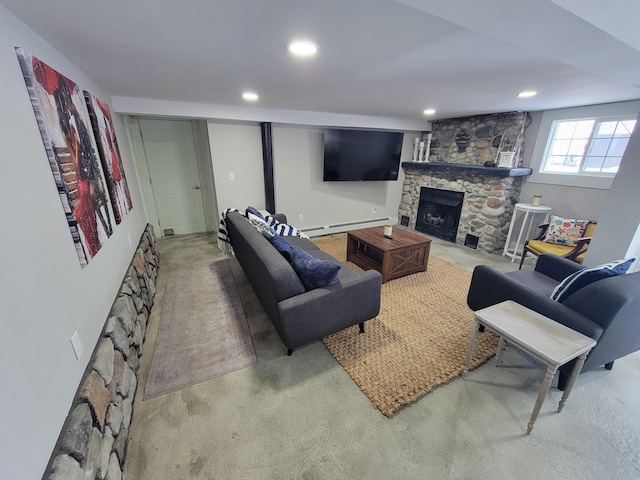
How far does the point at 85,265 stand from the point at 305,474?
157cm

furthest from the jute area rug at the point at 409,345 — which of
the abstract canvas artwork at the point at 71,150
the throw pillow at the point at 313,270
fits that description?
the abstract canvas artwork at the point at 71,150

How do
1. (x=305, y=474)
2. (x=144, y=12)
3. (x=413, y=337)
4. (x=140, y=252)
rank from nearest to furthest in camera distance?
(x=144, y=12) → (x=305, y=474) → (x=413, y=337) → (x=140, y=252)

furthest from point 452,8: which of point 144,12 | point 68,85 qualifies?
point 68,85

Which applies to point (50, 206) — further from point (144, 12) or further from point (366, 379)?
point (366, 379)

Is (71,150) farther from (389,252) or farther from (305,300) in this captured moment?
(389,252)

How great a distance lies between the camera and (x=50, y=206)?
115 cm

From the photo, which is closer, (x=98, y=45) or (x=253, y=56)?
(x=98, y=45)

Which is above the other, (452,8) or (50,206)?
(452,8)

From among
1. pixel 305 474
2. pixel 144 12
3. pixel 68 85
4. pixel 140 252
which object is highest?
pixel 144 12

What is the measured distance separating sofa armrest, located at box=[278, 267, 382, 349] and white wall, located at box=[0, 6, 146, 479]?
104cm

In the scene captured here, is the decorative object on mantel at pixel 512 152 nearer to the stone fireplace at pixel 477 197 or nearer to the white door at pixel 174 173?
the stone fireplace at pixel 477 197

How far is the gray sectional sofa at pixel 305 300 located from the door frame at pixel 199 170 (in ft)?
8.34

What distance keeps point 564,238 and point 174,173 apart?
5664 millimetres

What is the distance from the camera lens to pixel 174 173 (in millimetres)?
4320
